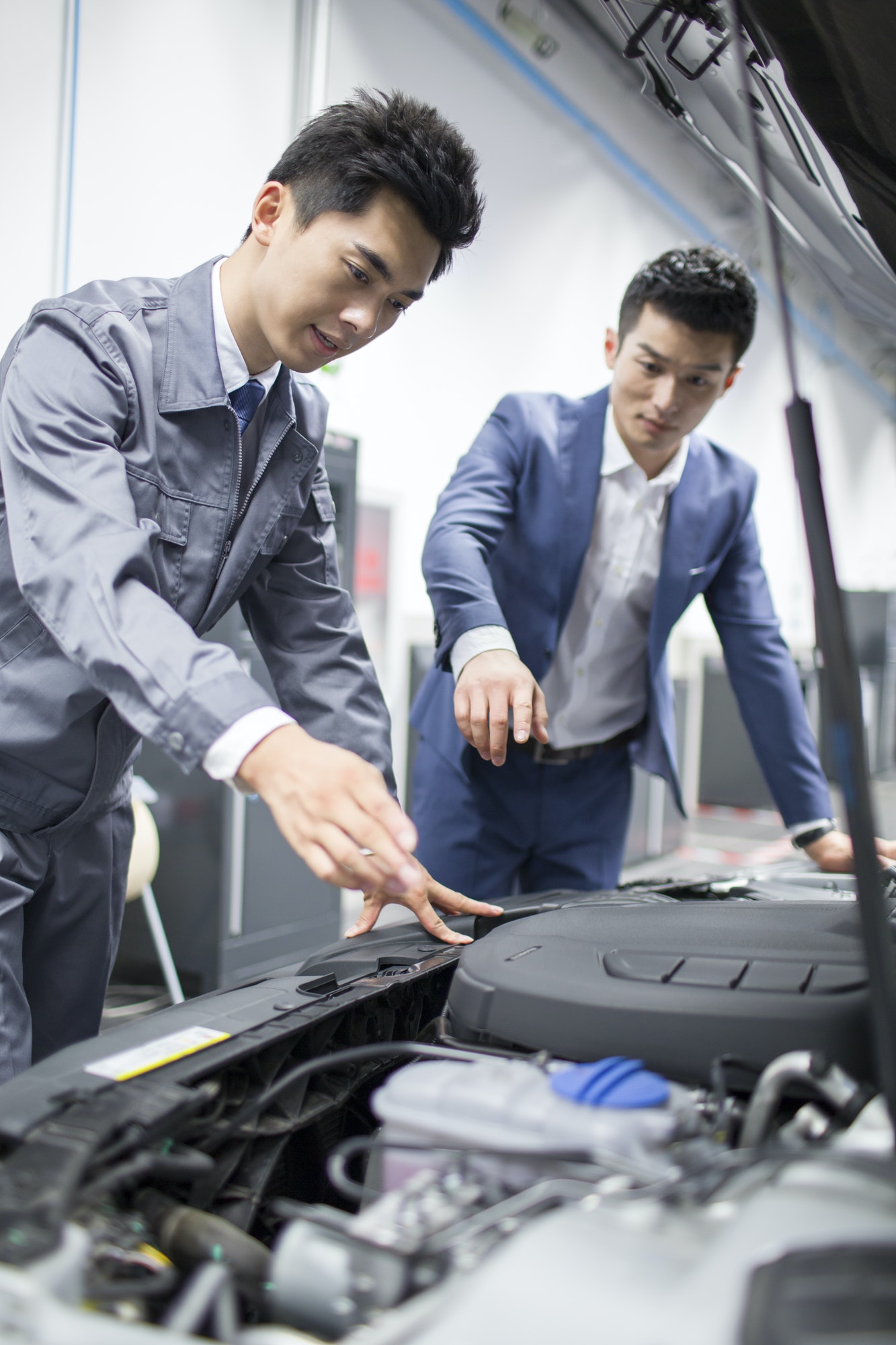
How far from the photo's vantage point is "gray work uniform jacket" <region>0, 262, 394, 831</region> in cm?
74

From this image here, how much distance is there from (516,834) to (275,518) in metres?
0.65

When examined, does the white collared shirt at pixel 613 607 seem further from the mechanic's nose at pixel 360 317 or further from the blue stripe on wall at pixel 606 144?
the blue stripe on wall at pixel 606 144

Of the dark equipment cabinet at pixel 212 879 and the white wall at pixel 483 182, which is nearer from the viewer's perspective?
the white wall at pixel 483 182

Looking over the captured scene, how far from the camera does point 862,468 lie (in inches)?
408

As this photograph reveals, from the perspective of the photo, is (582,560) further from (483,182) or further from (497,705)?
(483,182)

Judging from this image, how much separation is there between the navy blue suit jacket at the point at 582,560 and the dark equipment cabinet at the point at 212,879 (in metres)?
1.23

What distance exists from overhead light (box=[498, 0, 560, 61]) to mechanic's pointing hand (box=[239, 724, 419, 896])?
13.9 feet

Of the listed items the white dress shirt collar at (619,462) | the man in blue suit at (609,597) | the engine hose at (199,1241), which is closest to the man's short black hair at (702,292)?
the man in blue suit at (609,597)

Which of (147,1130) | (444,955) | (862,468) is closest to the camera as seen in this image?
(147,1130)

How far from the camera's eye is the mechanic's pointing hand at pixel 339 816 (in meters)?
0.63

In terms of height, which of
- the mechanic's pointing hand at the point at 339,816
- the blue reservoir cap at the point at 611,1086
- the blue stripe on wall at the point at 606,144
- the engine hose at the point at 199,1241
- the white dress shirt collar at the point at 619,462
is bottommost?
the engine hose at the point at 199,1241

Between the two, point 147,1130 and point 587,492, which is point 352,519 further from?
point 147,1130

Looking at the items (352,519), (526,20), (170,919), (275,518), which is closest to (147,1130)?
(275,518)

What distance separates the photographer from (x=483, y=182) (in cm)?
→ 430
